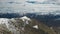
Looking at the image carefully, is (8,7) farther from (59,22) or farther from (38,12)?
(59,22)

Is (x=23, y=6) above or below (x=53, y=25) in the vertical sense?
above

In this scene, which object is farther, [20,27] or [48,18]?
[48,18]

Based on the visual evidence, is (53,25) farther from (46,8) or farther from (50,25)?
(46,8)

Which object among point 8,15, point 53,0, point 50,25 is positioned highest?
point 53,0

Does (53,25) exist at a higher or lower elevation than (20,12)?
lower

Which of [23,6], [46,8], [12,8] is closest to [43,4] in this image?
[46,8]

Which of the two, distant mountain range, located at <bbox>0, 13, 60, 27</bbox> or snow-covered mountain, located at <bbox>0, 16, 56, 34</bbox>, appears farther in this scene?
distant mountain range, located at <bbox>0, 13, 60, 27</bbox>

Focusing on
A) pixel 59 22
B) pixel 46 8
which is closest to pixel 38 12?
pixel 46 8

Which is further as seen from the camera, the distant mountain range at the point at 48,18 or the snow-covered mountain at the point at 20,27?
the distant mountain range at the point at 48,18
